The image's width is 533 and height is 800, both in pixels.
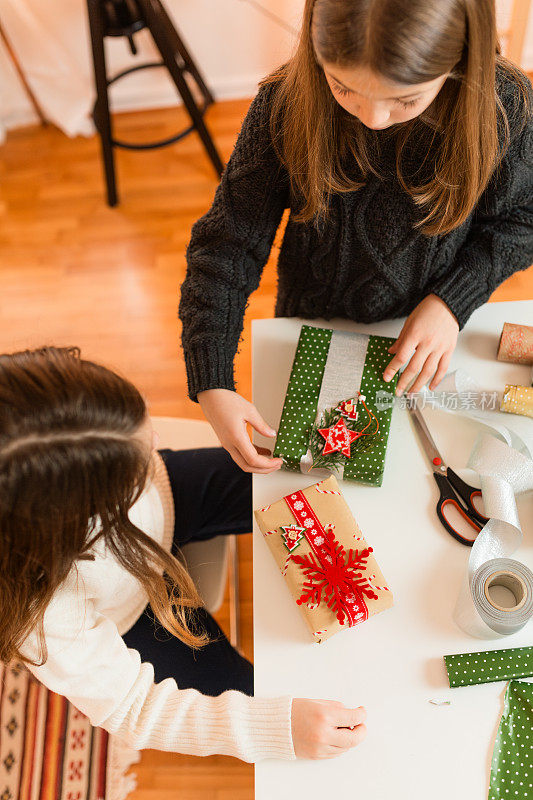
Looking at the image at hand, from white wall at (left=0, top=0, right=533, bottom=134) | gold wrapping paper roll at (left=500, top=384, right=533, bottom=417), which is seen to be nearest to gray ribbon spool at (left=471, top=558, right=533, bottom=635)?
gold wrapping paper roll at (left=500, top=384, right=533, bottom=417)

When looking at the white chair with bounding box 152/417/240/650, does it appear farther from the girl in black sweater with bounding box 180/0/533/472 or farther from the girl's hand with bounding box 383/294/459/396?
the girl's hand with bounding box 383/294/459/396

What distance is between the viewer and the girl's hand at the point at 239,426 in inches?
34.5

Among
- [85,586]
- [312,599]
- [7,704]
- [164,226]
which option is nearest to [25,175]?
[164,226]

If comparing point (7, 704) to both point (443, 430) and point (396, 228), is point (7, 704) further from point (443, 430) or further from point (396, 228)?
point (396, 228)

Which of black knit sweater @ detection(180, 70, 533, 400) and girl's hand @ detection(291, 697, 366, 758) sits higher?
black knit sweater @ detection(180, 70, 533, 400)

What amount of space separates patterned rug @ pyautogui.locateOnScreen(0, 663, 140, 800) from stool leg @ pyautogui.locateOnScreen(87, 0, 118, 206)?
1594mm

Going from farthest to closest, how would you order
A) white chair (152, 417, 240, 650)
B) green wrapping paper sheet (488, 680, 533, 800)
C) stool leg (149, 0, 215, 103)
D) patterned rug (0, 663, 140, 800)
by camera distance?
1. stool leg (149, 0, 215, 103)
2. patterned rug (0, 663, 140, 800)
3. white chair (152, 417, 240, 650)
4. green wrapping paper sheet (488, 680, 533, 800)

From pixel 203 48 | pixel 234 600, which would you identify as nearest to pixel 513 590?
pixel 234 600

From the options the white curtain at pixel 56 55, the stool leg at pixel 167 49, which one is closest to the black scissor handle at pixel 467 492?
the stool leg at pixel 167 49

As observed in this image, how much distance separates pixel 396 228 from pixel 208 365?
34 cm

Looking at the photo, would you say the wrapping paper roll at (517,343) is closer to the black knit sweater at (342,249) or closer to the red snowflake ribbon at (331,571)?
the black knit sweater at (342,249)

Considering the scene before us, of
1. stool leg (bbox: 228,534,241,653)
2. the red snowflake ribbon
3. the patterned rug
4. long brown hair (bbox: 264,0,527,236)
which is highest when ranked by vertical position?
long brown hair (bbox: 264,0,527,236)

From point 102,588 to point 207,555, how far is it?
0.26 meters

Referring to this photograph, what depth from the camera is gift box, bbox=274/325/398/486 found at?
2.83 feet
